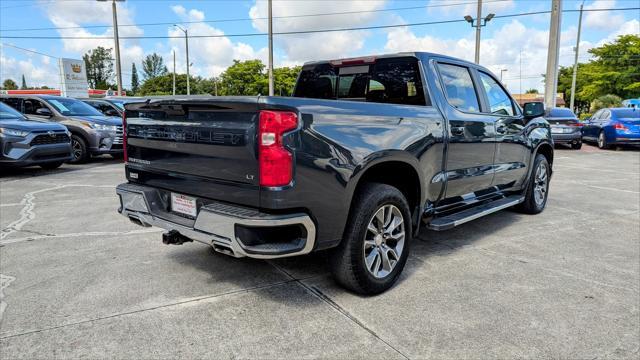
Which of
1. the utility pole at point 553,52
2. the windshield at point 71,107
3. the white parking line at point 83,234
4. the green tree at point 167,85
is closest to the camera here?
the white parking line at point 83,234

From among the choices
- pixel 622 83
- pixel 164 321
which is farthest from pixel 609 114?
pixel 622 83

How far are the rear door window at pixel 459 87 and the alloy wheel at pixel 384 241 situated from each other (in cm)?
135

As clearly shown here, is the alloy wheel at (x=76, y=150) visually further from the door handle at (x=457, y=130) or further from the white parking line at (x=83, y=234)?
the door handle at (x=457, y=130)

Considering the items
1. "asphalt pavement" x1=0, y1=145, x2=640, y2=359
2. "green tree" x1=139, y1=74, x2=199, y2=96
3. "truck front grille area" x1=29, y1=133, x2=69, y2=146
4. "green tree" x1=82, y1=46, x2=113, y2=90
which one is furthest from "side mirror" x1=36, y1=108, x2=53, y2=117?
"green tree" x1=82, y1=46, x2=113, y2=90

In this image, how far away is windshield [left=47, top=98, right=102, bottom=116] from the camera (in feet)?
37.1

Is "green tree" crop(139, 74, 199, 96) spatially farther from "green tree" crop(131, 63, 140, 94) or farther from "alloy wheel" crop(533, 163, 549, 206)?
"alloy wheel" crop(533, 163, 549, 206)

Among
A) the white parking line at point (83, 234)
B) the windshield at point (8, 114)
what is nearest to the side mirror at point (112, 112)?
the windshield at point (8, 114)

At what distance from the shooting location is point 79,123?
10766 millimetres

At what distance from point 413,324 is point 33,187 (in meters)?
7.21

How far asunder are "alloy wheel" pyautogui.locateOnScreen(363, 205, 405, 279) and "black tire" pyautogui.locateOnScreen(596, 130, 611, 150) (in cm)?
1573

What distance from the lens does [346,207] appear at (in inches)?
117

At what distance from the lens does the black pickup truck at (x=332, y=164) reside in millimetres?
2670

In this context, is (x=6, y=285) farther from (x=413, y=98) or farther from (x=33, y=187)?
(x=33, y=187)

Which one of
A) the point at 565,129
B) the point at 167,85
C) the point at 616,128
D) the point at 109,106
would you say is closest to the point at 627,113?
the point at 616,128
